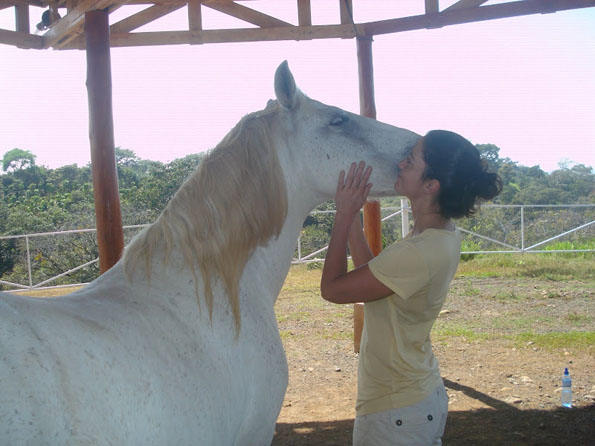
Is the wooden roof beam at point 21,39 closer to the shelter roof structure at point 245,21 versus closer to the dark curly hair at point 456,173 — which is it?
the shelter roof structure at point 245,21

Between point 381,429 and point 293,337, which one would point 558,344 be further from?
point 381,429

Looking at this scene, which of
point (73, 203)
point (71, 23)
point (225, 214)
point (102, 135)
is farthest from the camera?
point (73, 203)

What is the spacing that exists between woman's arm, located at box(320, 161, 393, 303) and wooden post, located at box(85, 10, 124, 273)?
1716mm

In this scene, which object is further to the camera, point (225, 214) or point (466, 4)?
point (466, 4)

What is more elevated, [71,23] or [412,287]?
[71,23]

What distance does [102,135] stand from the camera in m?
3.02

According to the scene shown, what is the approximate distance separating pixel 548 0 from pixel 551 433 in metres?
3.09

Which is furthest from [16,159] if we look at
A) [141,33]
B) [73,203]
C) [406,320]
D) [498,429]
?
[406,320]

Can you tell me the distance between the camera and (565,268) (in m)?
8.81

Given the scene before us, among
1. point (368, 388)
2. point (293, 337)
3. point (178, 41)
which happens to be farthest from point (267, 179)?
point (293, 337)

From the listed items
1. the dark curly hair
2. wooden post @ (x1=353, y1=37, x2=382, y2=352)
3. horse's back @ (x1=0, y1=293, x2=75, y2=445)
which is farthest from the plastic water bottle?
horse's back @ (x1=0, y1=293, x2=75, y2=445)

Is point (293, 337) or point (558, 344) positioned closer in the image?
point (558, 344)

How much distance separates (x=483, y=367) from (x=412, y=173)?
3.30 metres

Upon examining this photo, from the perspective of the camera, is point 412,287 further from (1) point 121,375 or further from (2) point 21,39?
(2) point 21,39
